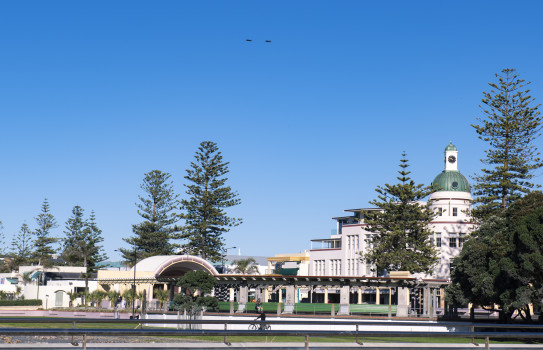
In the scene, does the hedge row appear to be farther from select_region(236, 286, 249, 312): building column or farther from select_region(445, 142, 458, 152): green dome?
select_region(445, 142, 458, 152): green dome

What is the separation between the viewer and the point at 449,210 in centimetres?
8588

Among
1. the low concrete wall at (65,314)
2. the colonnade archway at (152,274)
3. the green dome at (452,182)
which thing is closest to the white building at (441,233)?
the green dome at (452,182)

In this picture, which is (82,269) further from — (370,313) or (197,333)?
(197,333)

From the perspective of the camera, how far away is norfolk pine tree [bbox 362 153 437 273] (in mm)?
70688

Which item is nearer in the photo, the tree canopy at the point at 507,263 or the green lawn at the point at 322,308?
the tree canopy at the point at 507,263

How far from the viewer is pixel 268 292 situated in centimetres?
9238

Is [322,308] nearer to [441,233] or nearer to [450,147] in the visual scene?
[441,233]

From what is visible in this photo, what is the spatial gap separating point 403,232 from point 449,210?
16.2 metres

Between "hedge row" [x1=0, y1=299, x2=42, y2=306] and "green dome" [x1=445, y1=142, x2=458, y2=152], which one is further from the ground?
"green dome" [x1=445, y1=142, x2=458, y2=152]

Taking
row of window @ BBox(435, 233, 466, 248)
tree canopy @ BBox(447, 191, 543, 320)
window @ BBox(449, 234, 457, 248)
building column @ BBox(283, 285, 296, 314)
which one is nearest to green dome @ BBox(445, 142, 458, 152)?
row of window @ BBox(435, 233, 466, 248)

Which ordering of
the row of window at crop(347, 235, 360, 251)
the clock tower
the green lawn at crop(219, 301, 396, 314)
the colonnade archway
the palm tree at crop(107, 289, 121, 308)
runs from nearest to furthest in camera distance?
the green lawn at crop(219, 301, 396, 314) → the colonnade archway → the palm tree at crop(107, 289, 121, 308) → the row of window at crop(347, 235, 360, 251) → the clock tower

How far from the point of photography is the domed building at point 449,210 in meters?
80.1

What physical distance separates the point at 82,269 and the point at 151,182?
15.7m

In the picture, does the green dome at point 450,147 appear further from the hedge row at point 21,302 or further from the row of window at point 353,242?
the hedge row at point 21,302
